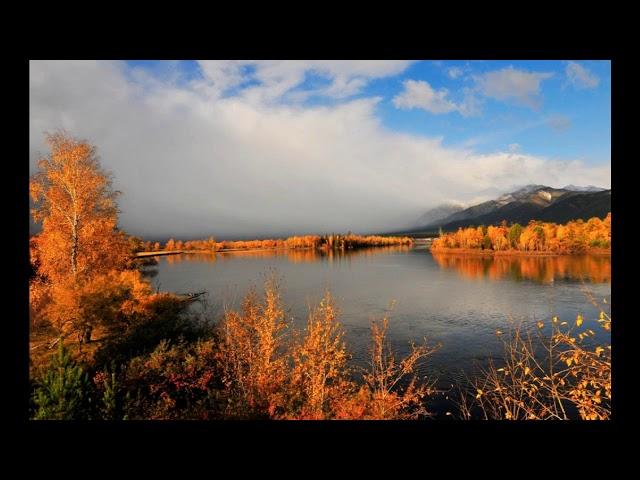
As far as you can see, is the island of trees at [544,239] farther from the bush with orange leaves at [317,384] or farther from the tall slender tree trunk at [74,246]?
the tall slender tree trunk at [74,246]

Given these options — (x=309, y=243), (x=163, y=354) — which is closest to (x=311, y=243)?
(x=309, y=243)

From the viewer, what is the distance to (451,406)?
9719mm

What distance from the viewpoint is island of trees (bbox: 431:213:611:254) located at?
166ft

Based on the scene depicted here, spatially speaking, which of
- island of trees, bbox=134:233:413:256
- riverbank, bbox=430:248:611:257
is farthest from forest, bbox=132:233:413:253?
riverbank, bbox=430:248:611:257

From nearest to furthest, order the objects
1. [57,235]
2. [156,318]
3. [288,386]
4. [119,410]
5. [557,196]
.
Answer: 1. [119,410]
2. [288,386]
3. [57,235]
4. [156,318]
5. [557,196]

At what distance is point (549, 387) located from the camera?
17.4 ft

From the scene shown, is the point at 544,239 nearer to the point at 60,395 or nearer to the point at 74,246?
the point at 74,246

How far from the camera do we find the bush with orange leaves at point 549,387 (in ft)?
11.9

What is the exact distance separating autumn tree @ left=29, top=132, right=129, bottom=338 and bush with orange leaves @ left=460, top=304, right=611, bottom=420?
31.0 feet

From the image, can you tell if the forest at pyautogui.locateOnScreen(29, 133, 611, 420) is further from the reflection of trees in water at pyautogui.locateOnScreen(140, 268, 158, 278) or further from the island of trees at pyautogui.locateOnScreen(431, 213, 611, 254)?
the island of trees at pyautogui.locateOnScreen(431, 213, 611, 254)

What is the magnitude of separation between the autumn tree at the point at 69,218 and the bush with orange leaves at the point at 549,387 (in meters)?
9.44
